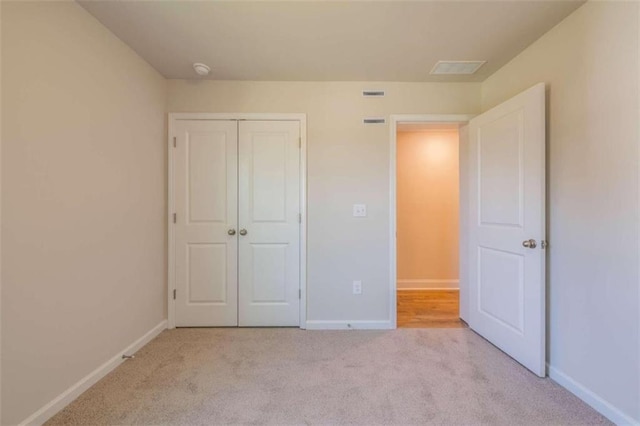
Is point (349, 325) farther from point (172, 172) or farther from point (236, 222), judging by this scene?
point (172, 172)

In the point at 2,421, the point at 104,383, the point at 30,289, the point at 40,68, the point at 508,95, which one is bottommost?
the point at 104,383

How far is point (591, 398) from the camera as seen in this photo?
1.69 m

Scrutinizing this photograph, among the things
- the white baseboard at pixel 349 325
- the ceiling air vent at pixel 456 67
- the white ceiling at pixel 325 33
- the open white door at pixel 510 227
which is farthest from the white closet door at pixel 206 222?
the open white door at pixel 510 227

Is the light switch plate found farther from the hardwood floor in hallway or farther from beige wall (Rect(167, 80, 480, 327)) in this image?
the hardwood floor in hallway

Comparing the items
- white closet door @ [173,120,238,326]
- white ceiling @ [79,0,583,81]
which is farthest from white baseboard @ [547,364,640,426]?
white closet door @ [173,120,238,326]

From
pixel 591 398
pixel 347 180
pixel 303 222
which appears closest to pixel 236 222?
pixel 303 222

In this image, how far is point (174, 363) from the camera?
7.09ft

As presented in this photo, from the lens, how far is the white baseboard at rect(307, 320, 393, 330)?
278 centimetres

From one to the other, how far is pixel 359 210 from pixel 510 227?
1230 millimetres

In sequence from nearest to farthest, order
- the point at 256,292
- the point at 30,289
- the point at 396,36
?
1. the point at 30,289
2. the point at 396,36
3. the point at 256,292

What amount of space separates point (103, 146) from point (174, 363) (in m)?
1.63

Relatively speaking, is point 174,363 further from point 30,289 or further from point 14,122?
point 14,122

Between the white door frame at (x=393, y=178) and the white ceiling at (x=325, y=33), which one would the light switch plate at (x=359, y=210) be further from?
the white ceiling at (x=325, y=33)

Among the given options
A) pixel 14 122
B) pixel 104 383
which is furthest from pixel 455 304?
pixel 14 122
